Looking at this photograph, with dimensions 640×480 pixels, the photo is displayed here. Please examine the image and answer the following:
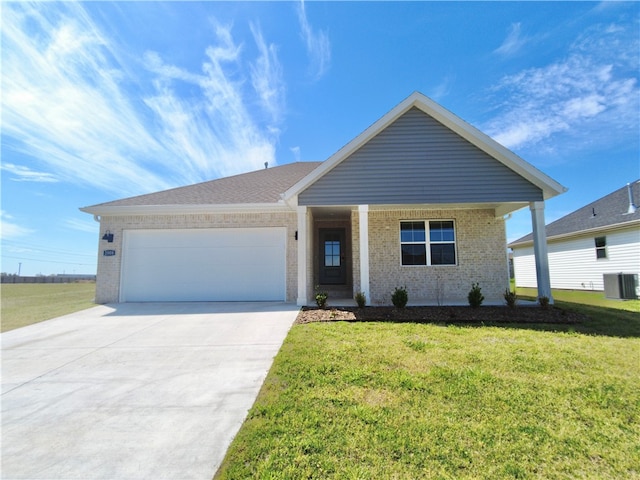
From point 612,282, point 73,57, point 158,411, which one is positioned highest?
point 73,57

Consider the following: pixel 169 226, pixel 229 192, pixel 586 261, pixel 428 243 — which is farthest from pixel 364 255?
pixel 586 261

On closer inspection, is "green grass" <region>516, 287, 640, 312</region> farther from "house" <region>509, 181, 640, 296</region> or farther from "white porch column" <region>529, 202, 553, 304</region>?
"white porch column" <region>529, 202, 553, 304</region>

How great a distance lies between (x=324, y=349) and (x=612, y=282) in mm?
14178

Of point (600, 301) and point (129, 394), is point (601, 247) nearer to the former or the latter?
point (600, 301)

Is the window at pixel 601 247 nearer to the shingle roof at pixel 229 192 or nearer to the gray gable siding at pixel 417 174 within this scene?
the gray gable siding at pixel 417 174

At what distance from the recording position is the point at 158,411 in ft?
10.4

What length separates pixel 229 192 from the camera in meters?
11.0

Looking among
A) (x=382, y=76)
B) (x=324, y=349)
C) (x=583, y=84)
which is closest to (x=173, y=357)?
(x=324, y=349)

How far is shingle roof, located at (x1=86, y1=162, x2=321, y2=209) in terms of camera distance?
33.0 feet

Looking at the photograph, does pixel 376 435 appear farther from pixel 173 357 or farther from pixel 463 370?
pixel 173 357

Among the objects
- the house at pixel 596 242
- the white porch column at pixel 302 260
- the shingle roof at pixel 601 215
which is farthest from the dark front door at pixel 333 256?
the shingle roof at pixel 601 215

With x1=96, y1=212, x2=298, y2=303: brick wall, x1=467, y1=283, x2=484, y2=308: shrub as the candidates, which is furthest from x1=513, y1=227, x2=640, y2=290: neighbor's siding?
x1=96, y1=212, x2=298, y2=303: brick wall

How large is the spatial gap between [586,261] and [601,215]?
2476 millimetres

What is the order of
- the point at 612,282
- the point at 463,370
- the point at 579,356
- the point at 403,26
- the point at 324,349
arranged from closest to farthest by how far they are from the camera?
the point at 463,370, the point at 579,356, the point at 324,349, the point at 403,26, the point at 612,282
